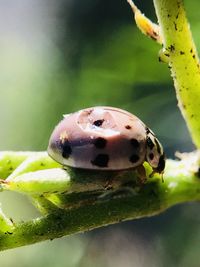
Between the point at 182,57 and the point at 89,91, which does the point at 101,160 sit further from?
the point at 89,91

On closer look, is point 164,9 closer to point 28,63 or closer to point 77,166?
point 77,166

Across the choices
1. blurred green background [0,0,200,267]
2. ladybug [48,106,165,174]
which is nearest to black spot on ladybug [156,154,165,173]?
ladybug [48,106,165,174]

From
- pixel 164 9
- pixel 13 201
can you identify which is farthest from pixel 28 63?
pixel 164 9

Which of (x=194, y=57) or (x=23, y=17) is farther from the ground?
(x=194, y=57)

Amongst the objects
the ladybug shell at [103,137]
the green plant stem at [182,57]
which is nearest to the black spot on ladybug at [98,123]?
the ladybug shell at [103,137]

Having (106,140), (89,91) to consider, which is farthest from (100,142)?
(89,91)

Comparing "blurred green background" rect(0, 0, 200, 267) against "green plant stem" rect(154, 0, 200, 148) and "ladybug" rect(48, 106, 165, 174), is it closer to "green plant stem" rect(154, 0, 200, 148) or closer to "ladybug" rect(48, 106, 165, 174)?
"ladybug" rect(48, 106, 165, 174)
